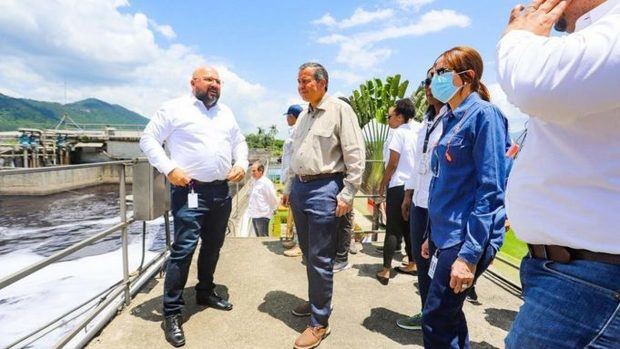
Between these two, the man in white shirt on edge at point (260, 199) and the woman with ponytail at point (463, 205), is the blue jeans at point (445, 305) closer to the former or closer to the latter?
the woman with ponytail at point (463, 205)

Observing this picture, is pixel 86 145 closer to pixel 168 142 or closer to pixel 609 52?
→ pixel 168 142

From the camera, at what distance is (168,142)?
281 cm

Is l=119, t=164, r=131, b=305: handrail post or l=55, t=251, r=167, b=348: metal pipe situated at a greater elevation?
l=119, t=164, r=131, b=305: handrail post

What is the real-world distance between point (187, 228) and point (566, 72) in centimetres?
256

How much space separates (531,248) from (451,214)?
67cm

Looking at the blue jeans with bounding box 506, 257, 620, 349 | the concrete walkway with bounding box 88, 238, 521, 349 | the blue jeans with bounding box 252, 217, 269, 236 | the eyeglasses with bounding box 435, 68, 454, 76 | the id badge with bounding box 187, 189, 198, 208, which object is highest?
the eyeglasses with bounding box 435, 68, 454, 76

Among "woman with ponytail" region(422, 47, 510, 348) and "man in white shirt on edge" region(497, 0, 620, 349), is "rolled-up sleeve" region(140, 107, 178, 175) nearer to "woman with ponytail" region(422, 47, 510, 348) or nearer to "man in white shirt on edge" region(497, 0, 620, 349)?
"woman with ponytail" region(422, 47, 510, 348)

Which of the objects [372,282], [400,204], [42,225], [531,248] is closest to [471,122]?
[531,248]

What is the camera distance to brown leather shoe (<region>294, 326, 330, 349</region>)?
2438 mm

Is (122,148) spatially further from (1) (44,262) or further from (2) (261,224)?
(1) (44,262)

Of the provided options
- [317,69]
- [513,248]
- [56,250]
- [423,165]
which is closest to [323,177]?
[423,165]

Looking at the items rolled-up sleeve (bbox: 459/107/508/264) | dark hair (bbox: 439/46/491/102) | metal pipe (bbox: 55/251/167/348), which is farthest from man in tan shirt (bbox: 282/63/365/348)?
metal pipe (bbox: 55/251/167/348)

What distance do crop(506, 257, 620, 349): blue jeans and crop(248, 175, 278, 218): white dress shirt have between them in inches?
233

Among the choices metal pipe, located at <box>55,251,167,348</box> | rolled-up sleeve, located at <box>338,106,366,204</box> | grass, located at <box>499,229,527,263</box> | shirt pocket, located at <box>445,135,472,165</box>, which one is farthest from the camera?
grass, located at <box>499,229,527,263</box>
